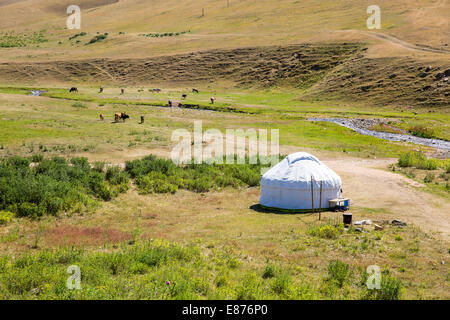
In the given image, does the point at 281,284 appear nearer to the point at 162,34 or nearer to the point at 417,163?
the point at 417,163

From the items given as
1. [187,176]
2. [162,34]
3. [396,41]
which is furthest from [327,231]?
[162,34]

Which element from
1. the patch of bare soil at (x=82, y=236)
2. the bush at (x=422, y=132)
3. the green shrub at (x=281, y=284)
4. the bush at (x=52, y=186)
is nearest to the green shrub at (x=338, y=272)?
the green shrub at (x=281, y=284)

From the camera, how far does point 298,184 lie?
2009 cm

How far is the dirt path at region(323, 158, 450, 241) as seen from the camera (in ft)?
60.2

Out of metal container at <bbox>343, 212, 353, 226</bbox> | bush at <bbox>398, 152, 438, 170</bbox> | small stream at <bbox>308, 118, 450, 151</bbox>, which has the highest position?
small stream at <bbox>308, 118, 450, 151</bbox>

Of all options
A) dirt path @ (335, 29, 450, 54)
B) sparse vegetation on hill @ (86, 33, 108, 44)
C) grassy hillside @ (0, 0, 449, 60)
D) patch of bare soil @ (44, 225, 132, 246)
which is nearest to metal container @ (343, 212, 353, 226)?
patch of bare soil @ (44, 225, 132, 246)

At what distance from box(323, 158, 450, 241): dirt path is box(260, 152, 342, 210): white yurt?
1777 mm

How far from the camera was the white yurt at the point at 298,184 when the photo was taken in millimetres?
20141

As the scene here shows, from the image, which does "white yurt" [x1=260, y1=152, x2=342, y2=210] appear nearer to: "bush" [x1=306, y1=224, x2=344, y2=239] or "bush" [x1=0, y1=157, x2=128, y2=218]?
"bush" [x1=306, y1=224, x2=344, y2=239]

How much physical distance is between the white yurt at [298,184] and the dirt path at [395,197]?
1.78 meters

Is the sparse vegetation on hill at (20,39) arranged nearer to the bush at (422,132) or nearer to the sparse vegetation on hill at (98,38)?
the sparse vegetation on hill at (98,38)

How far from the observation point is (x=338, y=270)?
12414 mm

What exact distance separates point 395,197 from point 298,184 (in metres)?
5.05
